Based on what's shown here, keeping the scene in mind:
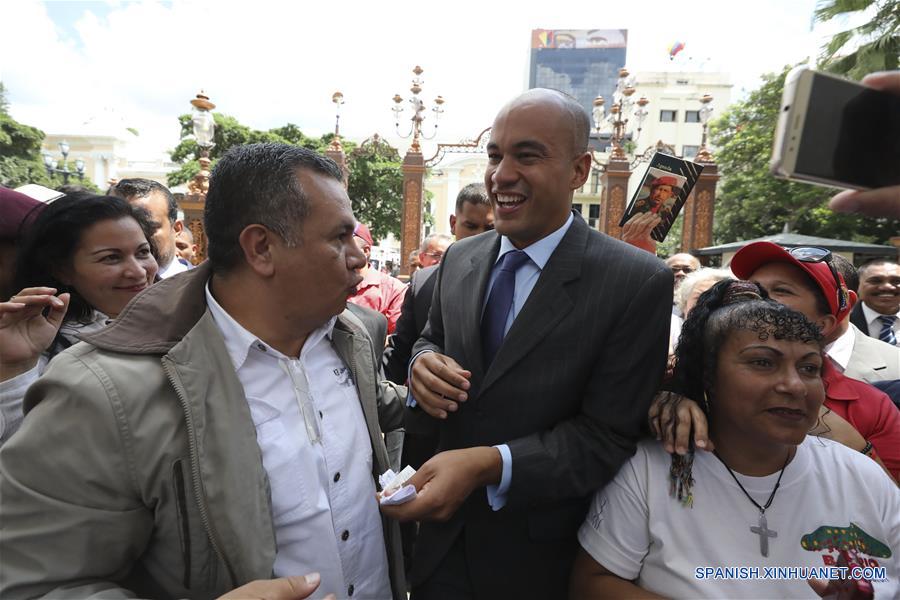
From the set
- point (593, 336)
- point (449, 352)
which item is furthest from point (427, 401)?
point (593, 336)

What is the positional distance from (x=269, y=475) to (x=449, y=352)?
739 mm

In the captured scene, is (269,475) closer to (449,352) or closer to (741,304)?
(449,352)

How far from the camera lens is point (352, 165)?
28344mm

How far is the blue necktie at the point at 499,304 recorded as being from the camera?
5.94ft

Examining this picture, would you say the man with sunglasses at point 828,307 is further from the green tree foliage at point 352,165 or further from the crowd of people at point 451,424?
the green tree foliage at point 352,165

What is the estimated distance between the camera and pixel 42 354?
1961 mm

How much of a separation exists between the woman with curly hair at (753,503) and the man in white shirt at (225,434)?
79 centimetres

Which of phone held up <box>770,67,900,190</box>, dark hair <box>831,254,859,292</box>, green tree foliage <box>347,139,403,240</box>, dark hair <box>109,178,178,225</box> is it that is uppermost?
phone held up <box>770,67,900,190</box>

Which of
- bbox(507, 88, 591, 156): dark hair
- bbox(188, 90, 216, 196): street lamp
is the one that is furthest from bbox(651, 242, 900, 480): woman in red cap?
bbox(188, 90, 216, 196): street lamp

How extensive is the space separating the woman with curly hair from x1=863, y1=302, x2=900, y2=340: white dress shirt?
3.92 metres

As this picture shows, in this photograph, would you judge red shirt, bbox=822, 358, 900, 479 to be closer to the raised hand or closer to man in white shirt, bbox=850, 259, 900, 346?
the raised hand

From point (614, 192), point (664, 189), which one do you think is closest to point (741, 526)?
point (664, 189)

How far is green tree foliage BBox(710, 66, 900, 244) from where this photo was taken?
18875mm

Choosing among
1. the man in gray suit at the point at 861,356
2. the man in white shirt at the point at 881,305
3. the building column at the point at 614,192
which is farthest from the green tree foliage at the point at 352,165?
the man in gray suit at the point at 861,356
